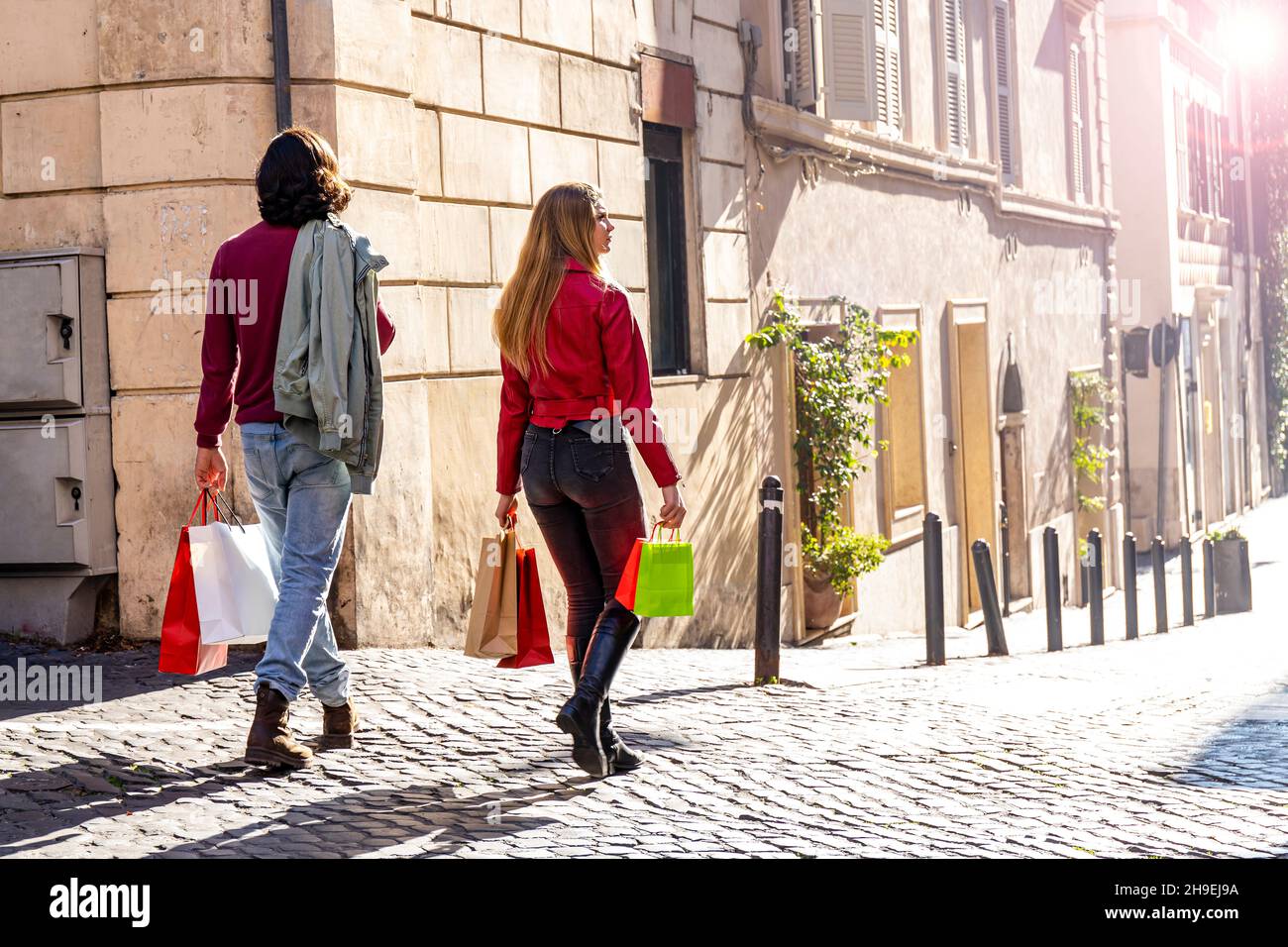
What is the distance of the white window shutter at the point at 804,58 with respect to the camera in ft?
40.6

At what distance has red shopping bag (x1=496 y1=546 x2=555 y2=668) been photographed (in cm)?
518

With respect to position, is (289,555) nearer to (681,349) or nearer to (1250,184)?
(681,349)

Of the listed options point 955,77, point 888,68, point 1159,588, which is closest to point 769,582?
point 1159,588

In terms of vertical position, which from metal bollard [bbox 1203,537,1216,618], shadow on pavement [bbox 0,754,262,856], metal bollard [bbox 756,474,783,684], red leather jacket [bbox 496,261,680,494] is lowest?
metal bollard [bbox 1203,537,1216,618]

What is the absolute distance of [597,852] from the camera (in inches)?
166

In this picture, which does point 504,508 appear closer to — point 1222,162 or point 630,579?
point 630,579

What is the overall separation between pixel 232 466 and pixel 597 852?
3707 millimetres

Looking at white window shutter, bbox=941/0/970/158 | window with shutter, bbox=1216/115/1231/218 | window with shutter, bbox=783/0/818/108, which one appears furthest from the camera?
window with shutter, bbox=1216/115/1231/218

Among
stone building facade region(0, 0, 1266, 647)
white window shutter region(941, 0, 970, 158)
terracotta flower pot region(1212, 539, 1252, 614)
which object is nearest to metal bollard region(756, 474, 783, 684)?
stone building facade region(0, 0, 1266, 647)

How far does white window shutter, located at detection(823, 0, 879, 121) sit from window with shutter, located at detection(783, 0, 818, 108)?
37 cm

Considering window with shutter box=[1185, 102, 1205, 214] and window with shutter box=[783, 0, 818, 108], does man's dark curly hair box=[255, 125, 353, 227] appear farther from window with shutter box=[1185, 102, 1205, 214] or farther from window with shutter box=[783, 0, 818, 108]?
window with shutter box=[1185, 102, 1205, 214]
